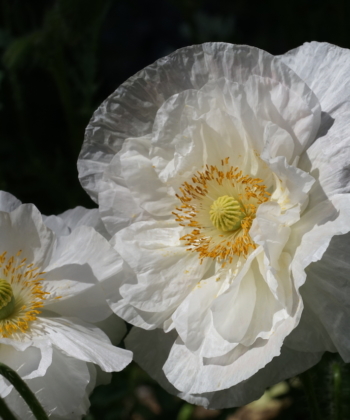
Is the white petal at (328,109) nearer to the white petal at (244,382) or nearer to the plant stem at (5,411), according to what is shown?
the white petal at (244,382)

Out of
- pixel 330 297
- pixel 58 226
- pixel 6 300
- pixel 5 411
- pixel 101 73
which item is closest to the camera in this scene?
pixel 5 411

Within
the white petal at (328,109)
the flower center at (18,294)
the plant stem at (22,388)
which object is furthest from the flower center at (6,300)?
the white petal at (328,109)

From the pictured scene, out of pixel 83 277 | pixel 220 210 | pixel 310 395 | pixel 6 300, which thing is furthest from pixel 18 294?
pixel 310 395

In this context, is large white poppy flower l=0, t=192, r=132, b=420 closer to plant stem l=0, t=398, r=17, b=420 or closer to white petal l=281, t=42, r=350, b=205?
plant stem l=0, t=398, r=17, b=420

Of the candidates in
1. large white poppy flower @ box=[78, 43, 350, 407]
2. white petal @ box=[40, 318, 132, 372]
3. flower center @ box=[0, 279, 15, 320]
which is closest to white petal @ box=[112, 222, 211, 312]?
large white poppy flower @ box=[78, 43, 350, 407]

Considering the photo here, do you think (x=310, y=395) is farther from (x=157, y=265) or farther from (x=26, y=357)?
(x=26, y=357)

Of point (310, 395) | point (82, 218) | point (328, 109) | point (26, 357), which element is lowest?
point (310, 395)

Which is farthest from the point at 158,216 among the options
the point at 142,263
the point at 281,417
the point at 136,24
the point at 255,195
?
the point at 136,24
